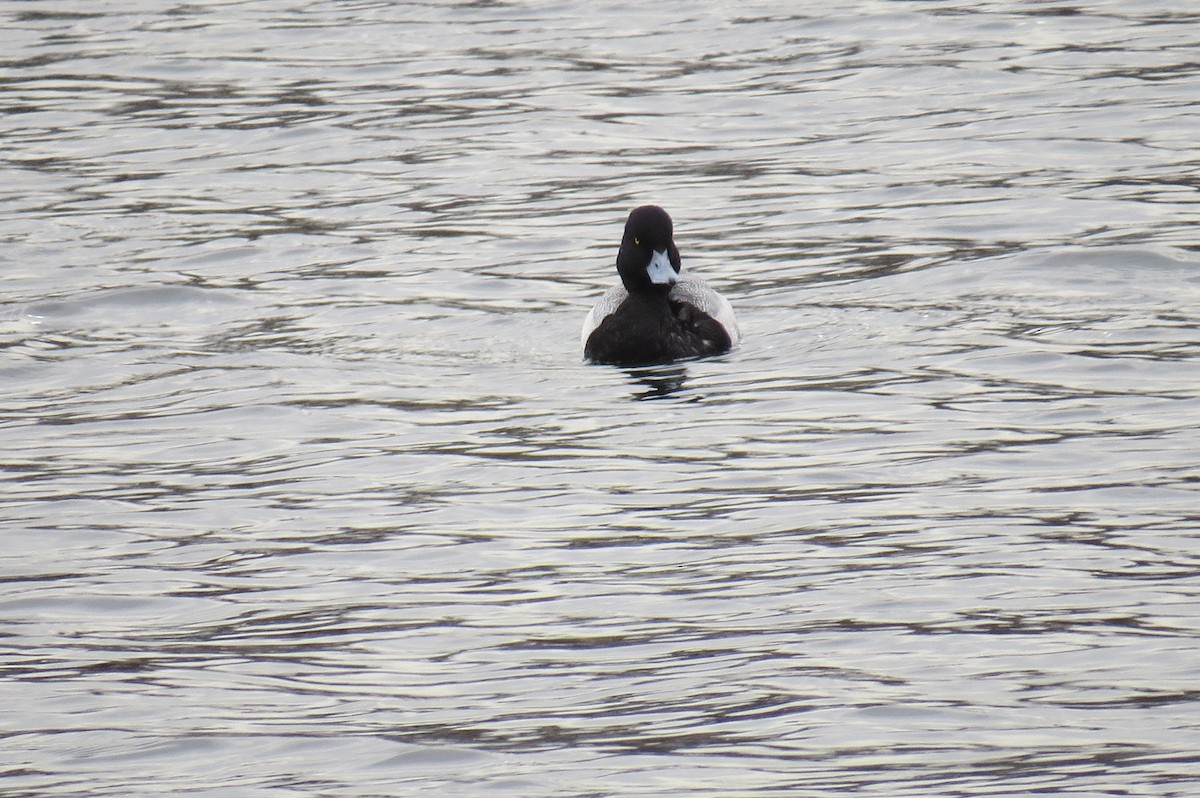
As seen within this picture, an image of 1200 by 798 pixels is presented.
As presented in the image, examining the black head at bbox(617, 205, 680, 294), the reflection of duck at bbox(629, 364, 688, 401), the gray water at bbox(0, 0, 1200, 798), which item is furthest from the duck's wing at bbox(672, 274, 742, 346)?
the reflection of duck at bbox(629, 364, 688, 401)

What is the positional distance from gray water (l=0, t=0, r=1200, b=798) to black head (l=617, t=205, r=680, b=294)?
0.58 metres

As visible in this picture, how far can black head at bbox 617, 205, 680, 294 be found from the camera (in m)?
12.5

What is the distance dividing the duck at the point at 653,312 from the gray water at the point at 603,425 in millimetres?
262

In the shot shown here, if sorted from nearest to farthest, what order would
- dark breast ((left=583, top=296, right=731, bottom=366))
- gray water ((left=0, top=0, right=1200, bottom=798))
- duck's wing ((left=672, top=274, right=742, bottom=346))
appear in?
gray water ((left=0, top=0, right=1200, bottom=798))
dark breast ((left=583, top=296, right=731, bottom=366))
duck's wing ((left=672, top=274, right=742, bottom=346))

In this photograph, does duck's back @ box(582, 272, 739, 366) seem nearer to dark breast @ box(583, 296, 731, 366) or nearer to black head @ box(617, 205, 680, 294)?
dark breast @ box(583, 296, 731, 366)

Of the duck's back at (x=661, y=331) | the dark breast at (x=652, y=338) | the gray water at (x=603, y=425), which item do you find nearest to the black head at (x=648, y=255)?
the duck's back at (x=661, y=331)

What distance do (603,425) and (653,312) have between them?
190cm

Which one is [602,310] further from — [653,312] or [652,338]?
[652,338]

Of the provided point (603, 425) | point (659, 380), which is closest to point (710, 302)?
point (659, 380)

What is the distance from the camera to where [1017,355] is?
11164mm

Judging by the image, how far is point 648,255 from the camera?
41.0 feet

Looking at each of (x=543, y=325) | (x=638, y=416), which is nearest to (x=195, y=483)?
(x=638, y=416)

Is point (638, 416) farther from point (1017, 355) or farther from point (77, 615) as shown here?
point (77, 615)

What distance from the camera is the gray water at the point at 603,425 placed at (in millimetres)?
6398
